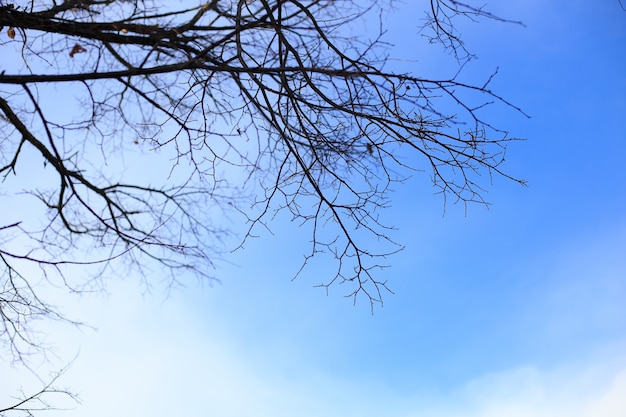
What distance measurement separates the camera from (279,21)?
11.7 ft

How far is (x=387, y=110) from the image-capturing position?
378 cm

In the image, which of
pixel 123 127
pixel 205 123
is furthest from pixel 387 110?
pixel 123 127

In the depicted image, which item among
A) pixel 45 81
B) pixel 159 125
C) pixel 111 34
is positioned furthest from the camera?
pixel 159 125

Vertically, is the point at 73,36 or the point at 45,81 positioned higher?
the point at 73,36

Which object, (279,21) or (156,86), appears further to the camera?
(156,86)

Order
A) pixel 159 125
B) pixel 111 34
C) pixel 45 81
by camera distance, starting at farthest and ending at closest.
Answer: pixel 159 125 < pixel 111 34 < pixel 45 81

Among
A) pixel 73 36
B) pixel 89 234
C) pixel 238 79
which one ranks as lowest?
pixel 89 234

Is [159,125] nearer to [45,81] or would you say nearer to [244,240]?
[45,81]

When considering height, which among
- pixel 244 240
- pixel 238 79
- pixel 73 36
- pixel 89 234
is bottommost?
pixel 244 240

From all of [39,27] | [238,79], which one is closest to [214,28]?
[238,79]

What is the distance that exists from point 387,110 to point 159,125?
183 centimetres

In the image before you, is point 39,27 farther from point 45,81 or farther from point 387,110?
point 387,110

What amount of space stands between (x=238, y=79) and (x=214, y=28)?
0.51 m

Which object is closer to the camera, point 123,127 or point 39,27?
point 39,27
